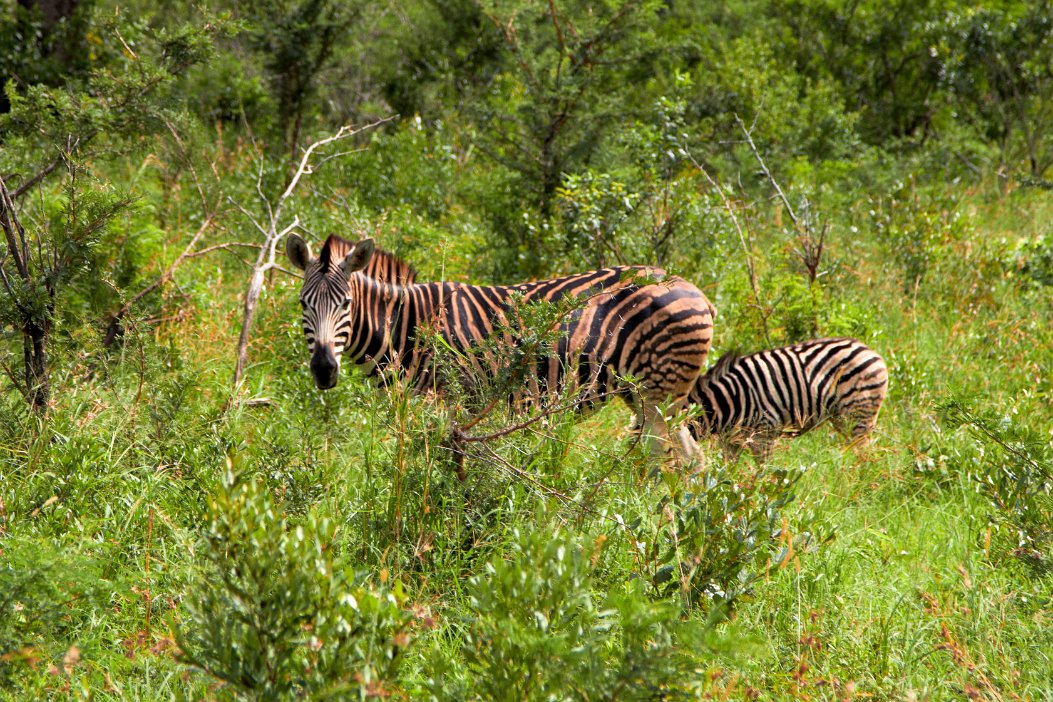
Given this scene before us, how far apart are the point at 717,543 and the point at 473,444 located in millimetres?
1172

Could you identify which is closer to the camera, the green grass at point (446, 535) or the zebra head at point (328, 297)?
the green grass at point (446, 535)

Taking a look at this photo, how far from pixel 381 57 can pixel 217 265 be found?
836 centimetres

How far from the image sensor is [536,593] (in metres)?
2.90

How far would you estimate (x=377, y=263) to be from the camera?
596 centimetres

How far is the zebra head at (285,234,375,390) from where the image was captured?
528 centimetres

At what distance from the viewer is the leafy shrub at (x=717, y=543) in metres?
3.86

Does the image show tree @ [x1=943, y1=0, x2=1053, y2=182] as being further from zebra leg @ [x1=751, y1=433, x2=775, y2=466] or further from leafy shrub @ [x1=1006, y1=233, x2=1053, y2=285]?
zebra leg @ [x1=751, y1=433, x2=775, y2=466]

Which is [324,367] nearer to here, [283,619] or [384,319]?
[384,319]

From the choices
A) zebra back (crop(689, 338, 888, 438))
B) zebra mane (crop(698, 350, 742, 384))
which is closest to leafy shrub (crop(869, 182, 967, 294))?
zebra back (crop(689, 338, 888, 438))

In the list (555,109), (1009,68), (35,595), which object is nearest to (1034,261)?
(555,109)

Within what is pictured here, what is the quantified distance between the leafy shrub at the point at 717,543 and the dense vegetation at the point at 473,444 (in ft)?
0.06

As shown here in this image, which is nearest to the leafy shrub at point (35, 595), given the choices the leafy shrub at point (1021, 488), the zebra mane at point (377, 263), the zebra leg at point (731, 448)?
the zebra mane at point (377, 263)

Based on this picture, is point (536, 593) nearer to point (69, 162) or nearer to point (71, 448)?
point (71, 448)

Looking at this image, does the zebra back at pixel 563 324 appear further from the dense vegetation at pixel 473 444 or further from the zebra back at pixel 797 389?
the zebra back at pixel 797 389
